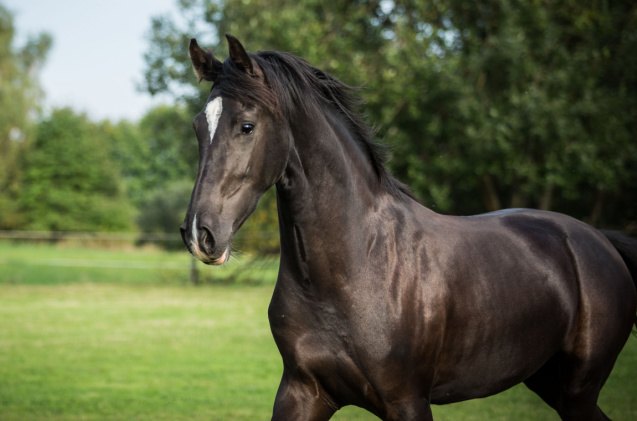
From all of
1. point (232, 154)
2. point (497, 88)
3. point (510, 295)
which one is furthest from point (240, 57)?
point (497, 88)

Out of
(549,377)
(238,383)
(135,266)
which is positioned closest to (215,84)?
(549,377)

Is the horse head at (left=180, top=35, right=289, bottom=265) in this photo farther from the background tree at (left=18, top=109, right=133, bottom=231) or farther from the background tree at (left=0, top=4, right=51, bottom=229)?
the background tree at (left=18, top=109, right=133, bottom=231)

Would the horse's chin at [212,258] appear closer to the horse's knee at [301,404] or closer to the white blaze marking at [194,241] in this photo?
the white blaze marking at [194,241]

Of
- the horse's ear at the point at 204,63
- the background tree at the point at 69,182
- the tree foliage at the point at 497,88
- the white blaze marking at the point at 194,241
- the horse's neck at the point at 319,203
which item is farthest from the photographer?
the background tree at the point at 69,182

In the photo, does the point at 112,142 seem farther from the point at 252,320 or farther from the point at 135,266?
the point at 252,320

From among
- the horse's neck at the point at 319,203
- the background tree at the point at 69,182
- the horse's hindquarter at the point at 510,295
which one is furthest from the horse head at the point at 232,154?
the background tree at the point at 69,182

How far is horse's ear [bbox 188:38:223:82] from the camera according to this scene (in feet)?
10.0

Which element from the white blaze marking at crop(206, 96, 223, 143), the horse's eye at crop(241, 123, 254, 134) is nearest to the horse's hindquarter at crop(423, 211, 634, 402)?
the horse's eye at crop(241, 123, 254, 134)

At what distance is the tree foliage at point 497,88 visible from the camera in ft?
55.6

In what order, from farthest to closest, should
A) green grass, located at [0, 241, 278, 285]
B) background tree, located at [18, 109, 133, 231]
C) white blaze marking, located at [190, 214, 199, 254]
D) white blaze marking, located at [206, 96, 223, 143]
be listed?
background tree, located at [18, 109, 133, 231] → green grass, located at [0, 241, 278, 285] → white blaze marking, located at [206, 96, 223, 143] → white blaze marking, located at [190, 214, 199, 254]

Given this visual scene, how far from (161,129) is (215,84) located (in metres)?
27.8

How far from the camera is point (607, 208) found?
18.7m

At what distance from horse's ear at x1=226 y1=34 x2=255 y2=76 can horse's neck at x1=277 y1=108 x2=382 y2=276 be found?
339 mm

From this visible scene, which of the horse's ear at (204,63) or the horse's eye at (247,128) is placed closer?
the horse's eye at (247,128)
